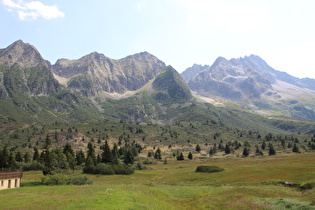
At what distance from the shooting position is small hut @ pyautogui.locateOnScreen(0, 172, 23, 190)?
49656mm

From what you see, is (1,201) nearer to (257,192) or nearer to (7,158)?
(257,192)

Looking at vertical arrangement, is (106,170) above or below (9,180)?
below

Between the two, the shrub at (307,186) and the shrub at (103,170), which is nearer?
the shrub at (307,186)

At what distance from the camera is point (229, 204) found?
116 ft

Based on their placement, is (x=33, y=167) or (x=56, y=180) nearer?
(x=56, y=180)

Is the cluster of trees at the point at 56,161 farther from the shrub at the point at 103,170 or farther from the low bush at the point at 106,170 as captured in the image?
the shrub at the point at 103,170

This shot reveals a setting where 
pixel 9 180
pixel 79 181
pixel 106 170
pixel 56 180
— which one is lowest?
pixel 106 170

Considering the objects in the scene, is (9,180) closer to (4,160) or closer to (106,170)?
(106,170)

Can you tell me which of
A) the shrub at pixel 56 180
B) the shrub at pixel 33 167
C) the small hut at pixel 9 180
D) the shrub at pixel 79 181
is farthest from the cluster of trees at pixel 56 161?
the small hut at pixel 9 180

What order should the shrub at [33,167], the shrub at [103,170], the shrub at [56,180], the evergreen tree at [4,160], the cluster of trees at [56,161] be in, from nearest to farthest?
the shrub at [56,180] < the cluster of trees at [56,161] < the shrub at [103,170] < the evergreen tree at [4,160] < the shrub at [33,167]

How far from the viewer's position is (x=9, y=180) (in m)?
51.7

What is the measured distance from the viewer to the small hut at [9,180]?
49.7 meters

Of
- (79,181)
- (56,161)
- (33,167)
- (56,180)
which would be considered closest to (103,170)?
(56,161)

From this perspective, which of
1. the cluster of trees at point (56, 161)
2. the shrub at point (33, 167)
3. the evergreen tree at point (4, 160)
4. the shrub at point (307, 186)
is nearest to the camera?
the shrub at point (307, 186)
